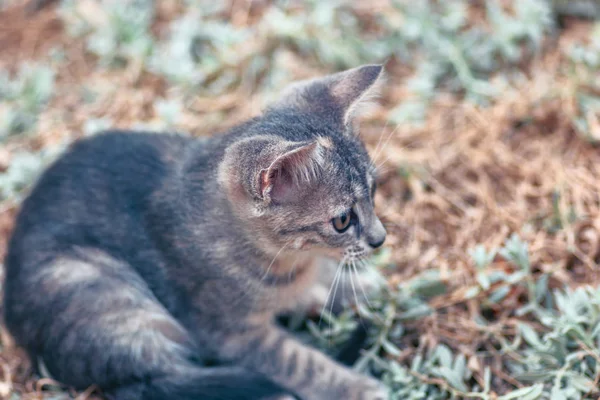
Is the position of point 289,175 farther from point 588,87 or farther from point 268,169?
point 588,87

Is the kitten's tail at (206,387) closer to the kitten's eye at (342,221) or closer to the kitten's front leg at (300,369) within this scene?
the kitten's front leg at (300,369)

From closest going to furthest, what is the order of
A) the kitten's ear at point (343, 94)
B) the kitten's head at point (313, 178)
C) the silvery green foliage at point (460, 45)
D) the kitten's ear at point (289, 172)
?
the kitten's ear at point (289, 172)
the kitten's head at point (313, 178)
the kitten's ear at point (343, 94)
the silvery green foliage at point (460, 45)

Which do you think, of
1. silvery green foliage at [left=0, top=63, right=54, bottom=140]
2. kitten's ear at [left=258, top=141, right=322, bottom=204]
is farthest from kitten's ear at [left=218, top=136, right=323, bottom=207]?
silvery green foliage at [left=0, top=63, right=54, bottom=140]

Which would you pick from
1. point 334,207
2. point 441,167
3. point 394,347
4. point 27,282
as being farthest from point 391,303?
point 27,282

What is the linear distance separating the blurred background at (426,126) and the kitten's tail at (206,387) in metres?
0.30

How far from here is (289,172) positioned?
107 inches

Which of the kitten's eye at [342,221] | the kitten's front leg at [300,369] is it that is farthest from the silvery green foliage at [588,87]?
the kitten's front leg at [300,369]

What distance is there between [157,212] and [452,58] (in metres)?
2.14

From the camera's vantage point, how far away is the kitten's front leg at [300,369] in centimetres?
314

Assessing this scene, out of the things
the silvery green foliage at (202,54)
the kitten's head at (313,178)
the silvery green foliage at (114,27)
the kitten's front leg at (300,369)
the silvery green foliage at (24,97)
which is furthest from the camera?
the silvery green foliage at (114,27)

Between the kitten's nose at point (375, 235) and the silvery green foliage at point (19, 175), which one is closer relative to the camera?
the kitten's nose at point (375, 235)

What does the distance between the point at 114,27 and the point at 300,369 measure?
9.48ft

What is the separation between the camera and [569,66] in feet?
14.1

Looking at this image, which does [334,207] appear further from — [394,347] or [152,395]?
[152,395]
